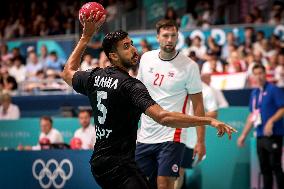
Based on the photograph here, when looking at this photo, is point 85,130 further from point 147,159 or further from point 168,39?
point 168,39

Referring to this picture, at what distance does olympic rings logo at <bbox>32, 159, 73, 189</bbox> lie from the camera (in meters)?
10.6

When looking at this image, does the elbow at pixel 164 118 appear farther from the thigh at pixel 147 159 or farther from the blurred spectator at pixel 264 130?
the blurred spectator at pixel 264 130

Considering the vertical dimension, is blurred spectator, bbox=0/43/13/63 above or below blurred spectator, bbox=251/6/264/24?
below

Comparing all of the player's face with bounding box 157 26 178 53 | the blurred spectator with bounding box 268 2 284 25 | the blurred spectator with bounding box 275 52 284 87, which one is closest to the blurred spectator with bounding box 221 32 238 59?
the blurred spectator with bounding box 268 2 284 25

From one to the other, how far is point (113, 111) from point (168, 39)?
91.6 inches

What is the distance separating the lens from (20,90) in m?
16.8

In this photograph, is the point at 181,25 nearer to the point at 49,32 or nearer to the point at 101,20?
the point at 49,32

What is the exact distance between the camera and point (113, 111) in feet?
19.4

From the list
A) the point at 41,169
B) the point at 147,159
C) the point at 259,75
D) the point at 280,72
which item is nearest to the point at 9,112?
the point at 41,169

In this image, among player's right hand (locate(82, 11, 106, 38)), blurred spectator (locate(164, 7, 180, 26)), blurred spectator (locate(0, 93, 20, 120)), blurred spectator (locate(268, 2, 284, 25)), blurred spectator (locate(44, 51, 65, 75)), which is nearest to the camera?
player's right hand (locate(82, 11, 106, 38))

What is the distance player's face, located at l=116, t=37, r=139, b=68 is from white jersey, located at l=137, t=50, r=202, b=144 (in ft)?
6.80

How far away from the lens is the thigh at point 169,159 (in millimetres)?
7852

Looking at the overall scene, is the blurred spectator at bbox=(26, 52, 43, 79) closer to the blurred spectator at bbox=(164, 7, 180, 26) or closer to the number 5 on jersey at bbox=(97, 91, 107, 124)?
the blurred spectator at bbox=(164, 7, 180, 26)

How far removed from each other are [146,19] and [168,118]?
47.8 ft
